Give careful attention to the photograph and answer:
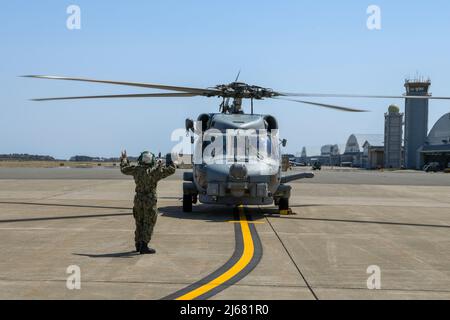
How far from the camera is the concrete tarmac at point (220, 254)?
6.14 metres

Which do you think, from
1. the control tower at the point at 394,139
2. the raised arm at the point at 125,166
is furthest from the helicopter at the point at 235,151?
the control tower at the point at 394,139

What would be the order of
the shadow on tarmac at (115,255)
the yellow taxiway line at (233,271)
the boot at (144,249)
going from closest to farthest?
the yellow taxiway line at (233,271), the shadow on tarmac at (115,255), the boot at (144,249)

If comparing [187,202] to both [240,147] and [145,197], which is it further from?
[145,197]

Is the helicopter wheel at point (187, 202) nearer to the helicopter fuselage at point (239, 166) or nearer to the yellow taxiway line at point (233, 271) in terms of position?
the helicopter fuselage at point (239, 166)

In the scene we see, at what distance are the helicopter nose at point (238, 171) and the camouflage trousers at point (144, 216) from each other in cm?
459

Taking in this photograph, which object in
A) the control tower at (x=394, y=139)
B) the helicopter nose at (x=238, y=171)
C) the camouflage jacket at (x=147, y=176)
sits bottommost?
the control tower at (x=394, y=139)

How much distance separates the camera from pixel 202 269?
7.27 metres

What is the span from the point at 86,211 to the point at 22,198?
5.48 m

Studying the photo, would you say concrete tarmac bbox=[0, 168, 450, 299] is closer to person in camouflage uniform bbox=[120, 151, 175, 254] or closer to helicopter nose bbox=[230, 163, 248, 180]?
person in camouflage uniform bbox=[120, 151, 175, 254]

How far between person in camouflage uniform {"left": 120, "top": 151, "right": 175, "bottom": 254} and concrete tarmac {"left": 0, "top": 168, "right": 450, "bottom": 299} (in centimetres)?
35

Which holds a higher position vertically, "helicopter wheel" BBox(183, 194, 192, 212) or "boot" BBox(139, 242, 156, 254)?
"boot" BBox(139, 242, 156, 254)

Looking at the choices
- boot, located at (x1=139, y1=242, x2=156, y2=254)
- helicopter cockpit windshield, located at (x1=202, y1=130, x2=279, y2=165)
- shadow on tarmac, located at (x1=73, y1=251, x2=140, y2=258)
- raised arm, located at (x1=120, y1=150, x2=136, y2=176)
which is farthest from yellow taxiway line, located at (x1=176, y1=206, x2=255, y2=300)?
helicopter cockpit windshield, located at (x1=202, y1=130, x2=279, y2=165)

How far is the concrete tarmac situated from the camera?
614 centimetres
